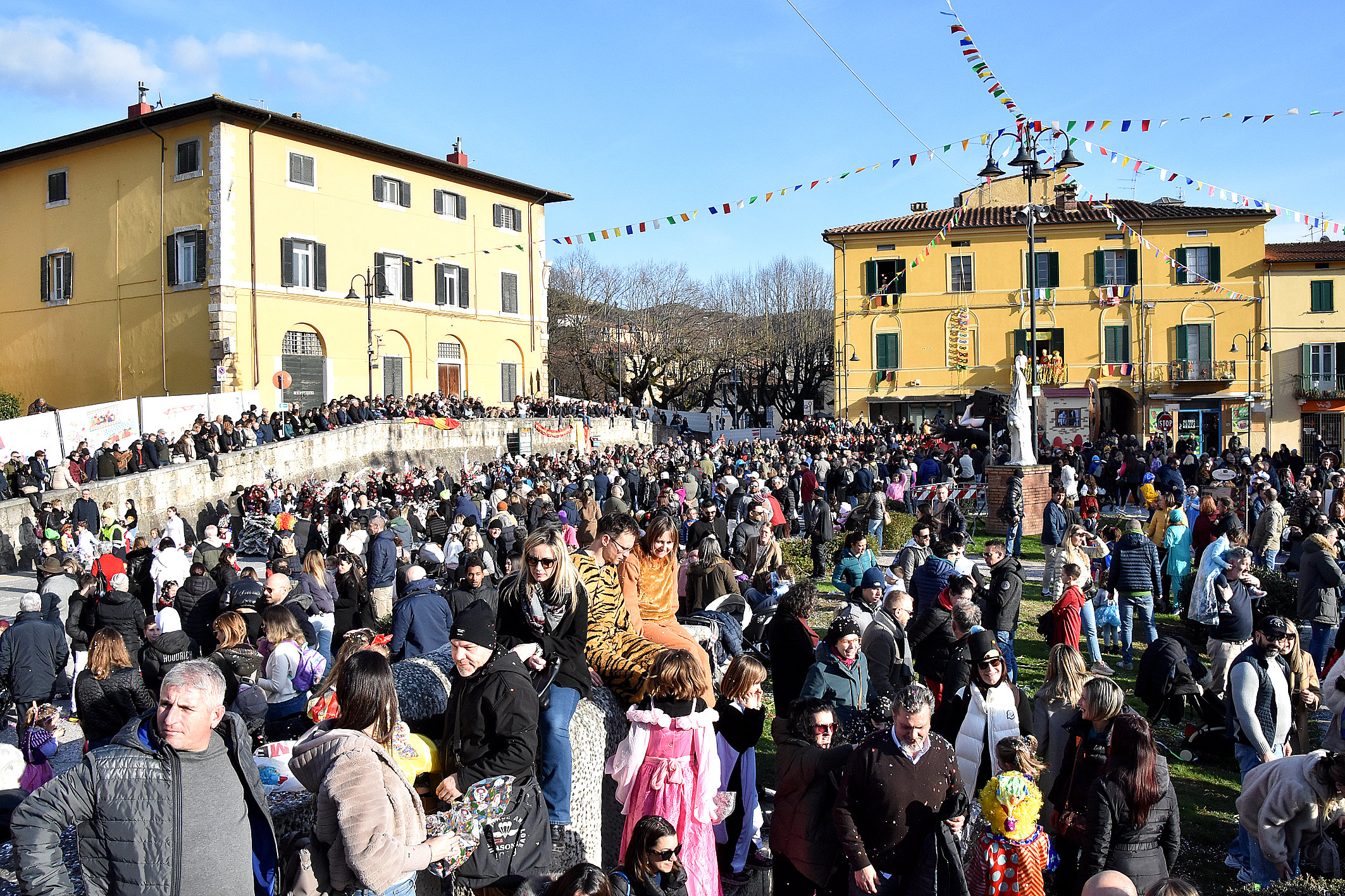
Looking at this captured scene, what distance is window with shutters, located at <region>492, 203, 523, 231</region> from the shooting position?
117ft

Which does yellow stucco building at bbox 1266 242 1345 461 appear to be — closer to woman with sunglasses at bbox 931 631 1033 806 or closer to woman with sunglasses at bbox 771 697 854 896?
woman with sunglasses at bbox 931 631 1033 806

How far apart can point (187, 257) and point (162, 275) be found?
106 centimetres

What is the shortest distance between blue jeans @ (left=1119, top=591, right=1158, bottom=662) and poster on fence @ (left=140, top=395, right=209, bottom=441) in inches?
792

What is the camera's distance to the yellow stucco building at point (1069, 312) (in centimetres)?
3612

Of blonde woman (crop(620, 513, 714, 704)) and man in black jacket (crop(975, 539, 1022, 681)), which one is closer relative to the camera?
blonde woman (crop(620, 513, 714, 704))

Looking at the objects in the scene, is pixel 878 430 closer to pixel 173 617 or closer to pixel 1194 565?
pixel 1194 565

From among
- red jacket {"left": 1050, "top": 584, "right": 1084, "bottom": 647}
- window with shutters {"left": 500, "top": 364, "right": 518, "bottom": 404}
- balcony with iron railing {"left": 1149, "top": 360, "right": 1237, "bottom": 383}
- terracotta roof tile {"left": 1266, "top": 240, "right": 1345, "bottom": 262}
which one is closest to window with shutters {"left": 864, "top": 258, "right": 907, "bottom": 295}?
balcony with iron railing {"left": 1149, "top": 360, "right": 1237, "bottom": 383}

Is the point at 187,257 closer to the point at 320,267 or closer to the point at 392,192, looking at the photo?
the point at 320,267

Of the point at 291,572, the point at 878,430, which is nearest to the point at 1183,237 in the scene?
the point at 878,430

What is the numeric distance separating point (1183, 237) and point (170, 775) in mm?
40072

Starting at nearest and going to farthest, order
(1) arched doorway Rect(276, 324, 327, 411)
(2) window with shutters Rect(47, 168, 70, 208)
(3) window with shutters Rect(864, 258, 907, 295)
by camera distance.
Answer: (1) arched doorway Rect(276, 324, 327, 411) < (2) window with shutters Rect(47, 168, 70, 208) < (3) window with shutters Rect(864, 258, 907, 295)

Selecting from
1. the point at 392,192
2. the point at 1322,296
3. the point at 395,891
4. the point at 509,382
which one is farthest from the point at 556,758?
the point at 1322,296

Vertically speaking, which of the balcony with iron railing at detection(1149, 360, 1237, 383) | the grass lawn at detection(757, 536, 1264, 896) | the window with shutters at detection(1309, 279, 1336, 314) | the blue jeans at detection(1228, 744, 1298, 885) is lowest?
the grass lawn at detection(757, 536, 1264, 896)

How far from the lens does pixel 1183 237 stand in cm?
3622
